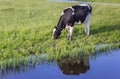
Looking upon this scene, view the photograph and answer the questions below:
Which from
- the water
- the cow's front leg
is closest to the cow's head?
the cow's front leg

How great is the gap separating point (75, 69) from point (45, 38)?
15.5ft

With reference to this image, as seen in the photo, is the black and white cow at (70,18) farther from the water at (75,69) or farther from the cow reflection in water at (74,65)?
the water at (75,69)

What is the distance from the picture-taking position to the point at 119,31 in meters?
20.8

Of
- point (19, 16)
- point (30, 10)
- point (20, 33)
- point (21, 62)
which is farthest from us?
point (30, 10)

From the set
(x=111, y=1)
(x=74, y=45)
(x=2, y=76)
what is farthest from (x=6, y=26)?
(x=111, y=1)

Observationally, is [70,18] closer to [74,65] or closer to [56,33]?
[56,33]

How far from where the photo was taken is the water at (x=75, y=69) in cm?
1398

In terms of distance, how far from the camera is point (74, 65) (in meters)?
15.4

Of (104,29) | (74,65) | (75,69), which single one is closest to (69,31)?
(104,29)

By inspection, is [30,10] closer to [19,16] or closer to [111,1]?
[19,16]

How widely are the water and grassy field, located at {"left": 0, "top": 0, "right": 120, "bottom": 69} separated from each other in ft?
2.14

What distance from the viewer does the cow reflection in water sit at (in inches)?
575

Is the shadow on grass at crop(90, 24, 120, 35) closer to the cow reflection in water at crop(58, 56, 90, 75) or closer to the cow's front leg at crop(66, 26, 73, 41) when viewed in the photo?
the cow's front leg at crop(66, 26, 73, 41)

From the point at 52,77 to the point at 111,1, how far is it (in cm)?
2410
